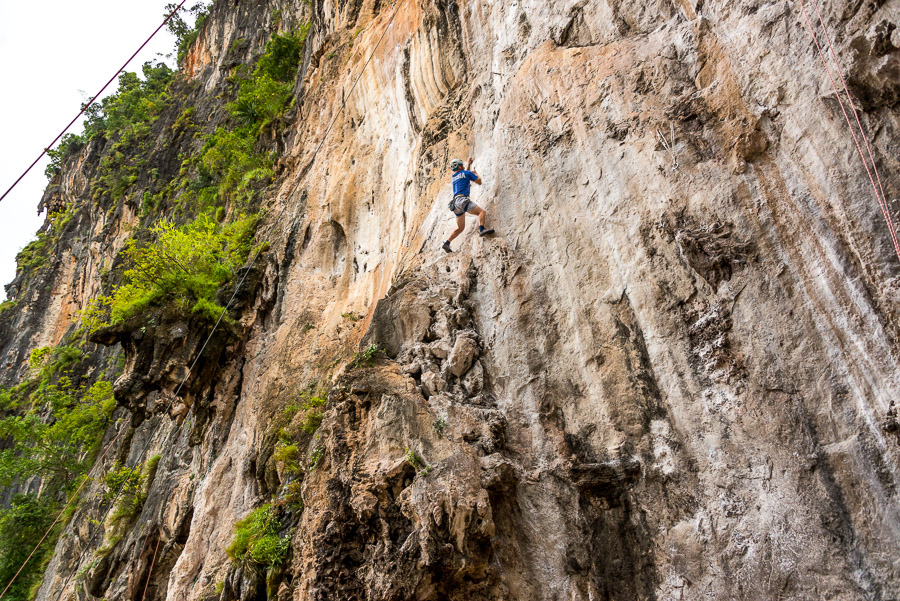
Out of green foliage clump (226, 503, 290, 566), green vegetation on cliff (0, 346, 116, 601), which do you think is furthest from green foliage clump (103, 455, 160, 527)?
green foliage clump (226, 503, 290, 566)

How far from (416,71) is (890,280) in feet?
26.7

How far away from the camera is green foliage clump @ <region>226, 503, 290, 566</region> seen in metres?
6.62

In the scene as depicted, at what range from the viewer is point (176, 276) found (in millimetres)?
11695

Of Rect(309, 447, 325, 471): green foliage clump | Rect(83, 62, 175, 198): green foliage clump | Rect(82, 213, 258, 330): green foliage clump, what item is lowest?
Rect(309, 447, 325, 471): green foliage clump

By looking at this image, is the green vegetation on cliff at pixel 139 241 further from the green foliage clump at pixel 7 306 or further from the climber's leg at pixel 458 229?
the climber's leg at pixel 458 229

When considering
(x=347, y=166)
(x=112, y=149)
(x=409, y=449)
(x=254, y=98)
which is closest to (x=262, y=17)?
(x=254, y=98)

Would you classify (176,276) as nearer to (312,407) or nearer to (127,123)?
(312,407)

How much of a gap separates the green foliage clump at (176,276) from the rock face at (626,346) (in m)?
4.24

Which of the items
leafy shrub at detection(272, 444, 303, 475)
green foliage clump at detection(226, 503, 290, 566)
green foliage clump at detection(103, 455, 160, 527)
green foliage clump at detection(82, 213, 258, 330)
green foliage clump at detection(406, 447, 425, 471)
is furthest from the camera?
green foliage clump at detection(103, 455, 160, 527)

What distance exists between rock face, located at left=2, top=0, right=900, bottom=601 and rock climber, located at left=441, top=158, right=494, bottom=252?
25 cm

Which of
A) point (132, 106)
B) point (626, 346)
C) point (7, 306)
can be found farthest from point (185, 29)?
point (626, 346)

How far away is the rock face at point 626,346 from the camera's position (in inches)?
168

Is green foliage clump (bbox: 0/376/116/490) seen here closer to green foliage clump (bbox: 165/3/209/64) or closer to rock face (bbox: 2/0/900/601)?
rock face (bbox: 2/0/900/601)

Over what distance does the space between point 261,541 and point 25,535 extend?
57.6 feet
